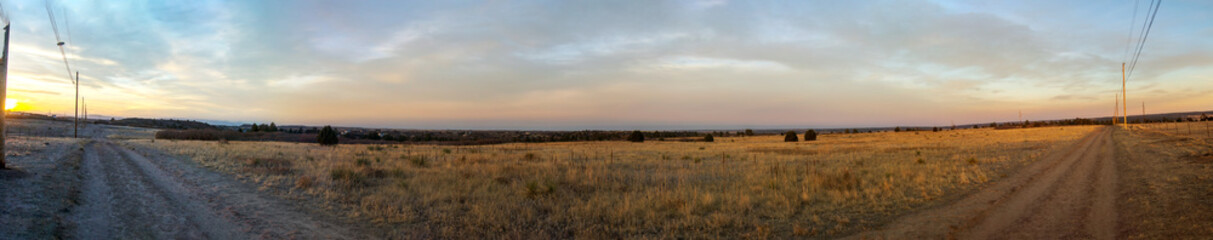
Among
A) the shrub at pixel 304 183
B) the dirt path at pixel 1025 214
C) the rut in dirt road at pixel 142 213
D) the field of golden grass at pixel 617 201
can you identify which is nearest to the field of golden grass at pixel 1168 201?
the dirt path at pixel 1025 214

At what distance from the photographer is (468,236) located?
6.36 metres

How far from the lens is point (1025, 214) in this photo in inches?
275

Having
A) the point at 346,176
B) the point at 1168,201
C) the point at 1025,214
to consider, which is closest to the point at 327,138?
the point at 346,176

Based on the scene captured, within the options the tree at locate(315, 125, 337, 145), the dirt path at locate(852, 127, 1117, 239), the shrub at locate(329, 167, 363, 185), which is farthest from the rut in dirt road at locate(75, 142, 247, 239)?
the tree at locate(315, 125, 337, 145)

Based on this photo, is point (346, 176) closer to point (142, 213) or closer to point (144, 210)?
point (144, 210)

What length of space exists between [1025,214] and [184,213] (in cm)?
1227

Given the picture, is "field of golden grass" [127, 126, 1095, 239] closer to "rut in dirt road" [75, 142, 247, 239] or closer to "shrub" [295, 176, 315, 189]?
"shrub" [295, 176, 315, 189]

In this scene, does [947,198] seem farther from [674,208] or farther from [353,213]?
[353,213]

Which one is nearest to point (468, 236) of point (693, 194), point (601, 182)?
point (693, 194)

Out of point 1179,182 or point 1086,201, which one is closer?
point 1086,201

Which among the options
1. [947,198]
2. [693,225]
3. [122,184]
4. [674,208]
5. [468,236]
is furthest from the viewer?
[122,184]

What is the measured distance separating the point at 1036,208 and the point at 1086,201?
115 cm

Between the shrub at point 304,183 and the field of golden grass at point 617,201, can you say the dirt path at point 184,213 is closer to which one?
the field of golden grass at point 617,201

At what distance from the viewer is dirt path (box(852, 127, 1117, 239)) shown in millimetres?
5914
